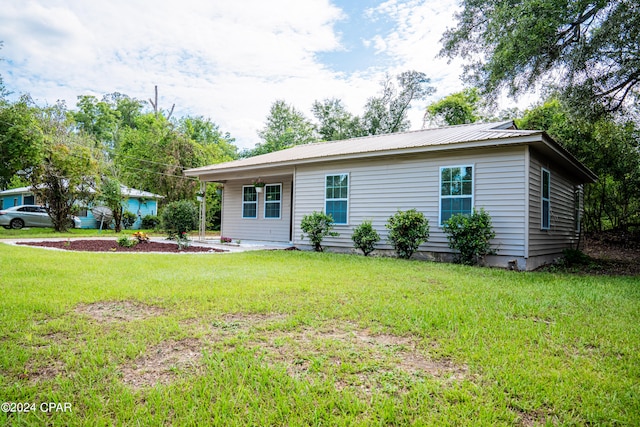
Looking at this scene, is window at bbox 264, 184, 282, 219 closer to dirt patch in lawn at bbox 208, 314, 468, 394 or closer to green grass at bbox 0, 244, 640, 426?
green grass at bbox 0, 244, 640, 426

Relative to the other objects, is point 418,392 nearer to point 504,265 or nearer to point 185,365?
point 185,365

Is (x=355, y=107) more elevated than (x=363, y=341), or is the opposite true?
(x=355, y=107)

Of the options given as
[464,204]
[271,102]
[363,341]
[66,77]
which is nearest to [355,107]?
[271,102]

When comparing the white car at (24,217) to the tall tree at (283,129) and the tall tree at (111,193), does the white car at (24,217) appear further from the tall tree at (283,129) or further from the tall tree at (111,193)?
the tall tree at (283,129)

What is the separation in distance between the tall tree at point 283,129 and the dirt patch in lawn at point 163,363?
95.7 ft

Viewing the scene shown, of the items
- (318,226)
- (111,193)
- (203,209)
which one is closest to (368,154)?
(318,226)

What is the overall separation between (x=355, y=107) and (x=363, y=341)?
27.9 metres

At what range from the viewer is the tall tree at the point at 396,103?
27.5 meters

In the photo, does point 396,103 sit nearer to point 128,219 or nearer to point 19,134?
point 128,219

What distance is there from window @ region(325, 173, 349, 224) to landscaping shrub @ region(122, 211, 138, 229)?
15.1 m

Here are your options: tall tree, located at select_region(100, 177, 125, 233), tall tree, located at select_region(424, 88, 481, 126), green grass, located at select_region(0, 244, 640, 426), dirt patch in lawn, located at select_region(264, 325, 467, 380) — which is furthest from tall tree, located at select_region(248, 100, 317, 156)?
dirt patch in lawn, located at select_region(264, 325, 467, 380)

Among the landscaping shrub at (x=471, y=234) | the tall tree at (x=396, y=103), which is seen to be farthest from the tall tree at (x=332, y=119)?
the landscaping shrub at (x=471, y=234)

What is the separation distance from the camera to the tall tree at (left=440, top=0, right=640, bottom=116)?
24.3ft

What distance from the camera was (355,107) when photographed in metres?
28.8
